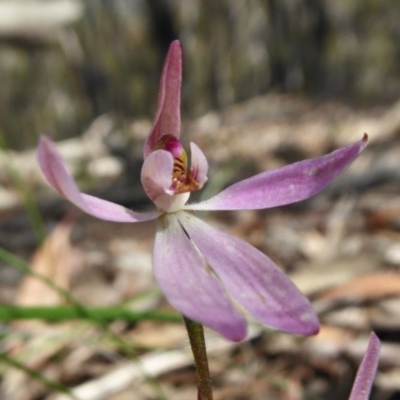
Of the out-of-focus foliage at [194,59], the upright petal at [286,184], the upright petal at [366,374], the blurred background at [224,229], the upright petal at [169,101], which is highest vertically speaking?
the upright petal at [169,101]

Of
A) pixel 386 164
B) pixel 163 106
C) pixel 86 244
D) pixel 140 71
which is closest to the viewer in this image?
pixel 163 106

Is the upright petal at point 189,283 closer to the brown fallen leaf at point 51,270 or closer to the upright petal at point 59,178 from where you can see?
the upright petal at point 59,178

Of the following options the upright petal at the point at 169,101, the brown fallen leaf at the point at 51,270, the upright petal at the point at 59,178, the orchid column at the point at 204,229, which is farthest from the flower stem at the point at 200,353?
the brown fallen leaf at the point at 51,270

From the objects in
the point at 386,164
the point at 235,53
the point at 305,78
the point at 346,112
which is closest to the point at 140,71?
the point at 235,53

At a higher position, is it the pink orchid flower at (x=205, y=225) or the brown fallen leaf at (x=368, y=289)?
the pink orchid flower at (x=205, y=225)

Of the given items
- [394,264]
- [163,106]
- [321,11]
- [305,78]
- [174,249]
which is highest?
[163,106]

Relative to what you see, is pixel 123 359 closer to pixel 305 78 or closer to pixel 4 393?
pixel 4 393

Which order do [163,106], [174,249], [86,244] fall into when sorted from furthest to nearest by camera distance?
1. [86,244]
2. [163,106]
3. [174,249]

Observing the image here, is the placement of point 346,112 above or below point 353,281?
below
